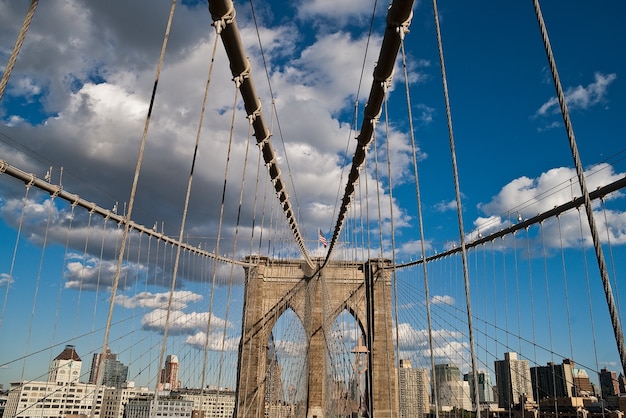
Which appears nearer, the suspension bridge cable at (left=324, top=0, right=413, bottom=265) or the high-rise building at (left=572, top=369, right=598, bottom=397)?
the suspension bridge cable at (left=324, top=0, right=413, bottom=265)

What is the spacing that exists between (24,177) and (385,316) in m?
16.1

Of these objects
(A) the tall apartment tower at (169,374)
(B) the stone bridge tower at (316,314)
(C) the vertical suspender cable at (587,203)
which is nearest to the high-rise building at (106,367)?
(C) the vertical suspender cable at (587,203)

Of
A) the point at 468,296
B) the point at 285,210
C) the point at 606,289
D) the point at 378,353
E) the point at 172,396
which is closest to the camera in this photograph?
the point at 606,289

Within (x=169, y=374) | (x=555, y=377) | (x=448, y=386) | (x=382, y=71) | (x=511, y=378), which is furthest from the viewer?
(x=169, y=374)

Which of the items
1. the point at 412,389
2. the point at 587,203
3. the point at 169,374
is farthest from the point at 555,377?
the point at 169,374

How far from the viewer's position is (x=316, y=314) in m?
21.8

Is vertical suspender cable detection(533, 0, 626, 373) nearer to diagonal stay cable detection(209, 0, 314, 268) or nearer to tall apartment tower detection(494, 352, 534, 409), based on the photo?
diagonal stay cable detection(209, 0, 314, 268)

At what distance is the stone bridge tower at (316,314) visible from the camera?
19.8 meters

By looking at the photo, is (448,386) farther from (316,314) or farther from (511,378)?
(316,314)

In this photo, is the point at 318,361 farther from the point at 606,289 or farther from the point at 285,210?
the point at 606,289

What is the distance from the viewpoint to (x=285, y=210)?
1717 cm

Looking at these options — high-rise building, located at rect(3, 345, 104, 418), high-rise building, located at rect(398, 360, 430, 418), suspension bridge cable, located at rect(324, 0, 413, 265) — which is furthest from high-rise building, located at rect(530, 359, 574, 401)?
high-rise building, located at rect(3, 345, 104, 418)

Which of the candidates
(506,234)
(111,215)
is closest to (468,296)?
(111,215)

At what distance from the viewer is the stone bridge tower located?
1984cm
